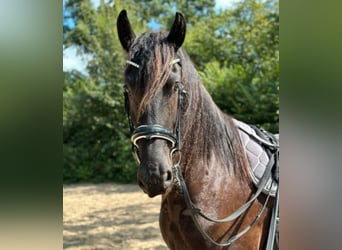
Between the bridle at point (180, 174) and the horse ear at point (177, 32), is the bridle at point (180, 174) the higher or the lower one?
the lower one

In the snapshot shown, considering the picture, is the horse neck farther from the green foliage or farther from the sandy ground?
the green foliage

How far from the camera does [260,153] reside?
1.96 meters

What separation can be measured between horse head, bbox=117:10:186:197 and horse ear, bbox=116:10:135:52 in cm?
5

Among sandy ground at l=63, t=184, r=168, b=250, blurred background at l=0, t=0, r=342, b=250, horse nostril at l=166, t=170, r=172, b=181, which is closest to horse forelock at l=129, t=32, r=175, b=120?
horse nostril at l=166, t=170, r=172, b=181

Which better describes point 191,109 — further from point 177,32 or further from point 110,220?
point 110,220

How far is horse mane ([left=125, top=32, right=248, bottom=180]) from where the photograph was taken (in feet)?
4.86

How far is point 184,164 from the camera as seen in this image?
1.66 meters

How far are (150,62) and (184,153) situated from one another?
46cm

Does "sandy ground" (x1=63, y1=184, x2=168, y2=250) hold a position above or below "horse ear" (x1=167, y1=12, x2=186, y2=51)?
below

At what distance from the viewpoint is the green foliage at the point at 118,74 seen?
7.73m

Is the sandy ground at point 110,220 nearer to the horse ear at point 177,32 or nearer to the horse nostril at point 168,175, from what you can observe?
the horse nostril at point 168,175

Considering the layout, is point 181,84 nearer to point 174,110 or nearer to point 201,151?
point 174,110

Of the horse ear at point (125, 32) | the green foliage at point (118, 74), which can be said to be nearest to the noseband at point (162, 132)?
the horse ear at point (125, 32)

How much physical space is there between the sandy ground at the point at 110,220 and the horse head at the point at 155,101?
10.4 ft
